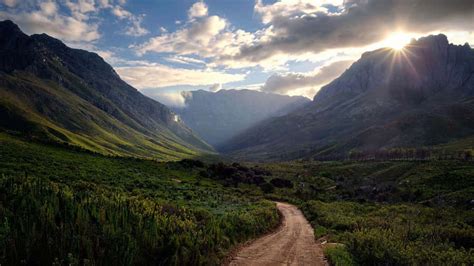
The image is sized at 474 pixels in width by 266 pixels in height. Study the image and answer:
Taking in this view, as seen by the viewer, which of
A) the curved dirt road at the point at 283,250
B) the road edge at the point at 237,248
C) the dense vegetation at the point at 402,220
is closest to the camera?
the dense vegetation at the point at 402,220

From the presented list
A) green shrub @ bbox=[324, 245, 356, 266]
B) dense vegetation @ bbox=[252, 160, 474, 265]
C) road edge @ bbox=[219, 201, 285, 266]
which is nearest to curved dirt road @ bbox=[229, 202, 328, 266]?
road edge @ bbox=[219, 201, 285, 266]

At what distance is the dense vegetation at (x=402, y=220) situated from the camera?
16656mm

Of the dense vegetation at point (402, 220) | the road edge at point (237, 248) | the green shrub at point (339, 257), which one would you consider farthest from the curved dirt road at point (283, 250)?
the dense vegetation at point (402, 220)

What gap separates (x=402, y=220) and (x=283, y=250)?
20663 millimetres

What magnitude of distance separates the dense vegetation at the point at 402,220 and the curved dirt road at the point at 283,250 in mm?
1124

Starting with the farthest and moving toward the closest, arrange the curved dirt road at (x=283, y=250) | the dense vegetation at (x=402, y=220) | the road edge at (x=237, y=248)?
the curved dirt road at (x=283, y=250), the road edge at (x=237, y=248), the dense vegetation at (x=402, y=220)

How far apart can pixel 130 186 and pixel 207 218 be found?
77.0 feet

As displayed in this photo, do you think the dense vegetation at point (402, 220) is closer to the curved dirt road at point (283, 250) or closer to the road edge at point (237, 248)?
the curved dirt road at point (283, 250)

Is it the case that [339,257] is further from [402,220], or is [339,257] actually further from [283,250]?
[402,220]

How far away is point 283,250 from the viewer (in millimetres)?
20250

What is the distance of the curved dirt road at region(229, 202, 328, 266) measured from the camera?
17422mm

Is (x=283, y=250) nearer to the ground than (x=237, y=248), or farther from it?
farther from it

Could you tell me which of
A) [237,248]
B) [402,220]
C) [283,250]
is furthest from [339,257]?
[402,220]

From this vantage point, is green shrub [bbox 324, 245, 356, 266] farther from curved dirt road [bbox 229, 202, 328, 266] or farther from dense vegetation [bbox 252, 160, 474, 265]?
curved dirt road [bbox 229, 202, 328, 266]
